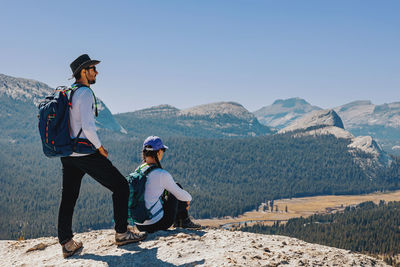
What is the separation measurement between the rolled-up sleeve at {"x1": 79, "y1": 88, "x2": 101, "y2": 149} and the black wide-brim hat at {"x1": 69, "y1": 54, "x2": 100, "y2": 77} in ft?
3.08

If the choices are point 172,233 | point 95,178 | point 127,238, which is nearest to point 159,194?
point 127,238

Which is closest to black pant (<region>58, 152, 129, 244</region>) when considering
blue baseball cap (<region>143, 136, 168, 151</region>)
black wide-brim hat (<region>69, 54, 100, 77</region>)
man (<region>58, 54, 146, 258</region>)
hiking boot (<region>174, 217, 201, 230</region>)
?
man (<region>58, 54, 146, 258</region>)

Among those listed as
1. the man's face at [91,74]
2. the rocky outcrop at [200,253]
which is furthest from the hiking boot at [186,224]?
the man's face at [91,74]

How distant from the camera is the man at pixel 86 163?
11.6m

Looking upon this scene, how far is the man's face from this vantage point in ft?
40.5

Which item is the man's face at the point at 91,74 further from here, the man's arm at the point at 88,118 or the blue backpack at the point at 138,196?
the blue backpack at the point at 138,196

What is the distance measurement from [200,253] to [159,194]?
2451 millimetres

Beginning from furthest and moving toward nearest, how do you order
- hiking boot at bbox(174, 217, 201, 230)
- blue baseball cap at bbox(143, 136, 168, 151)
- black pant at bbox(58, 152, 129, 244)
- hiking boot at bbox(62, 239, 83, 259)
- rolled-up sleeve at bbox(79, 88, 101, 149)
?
1. hiking boot at bbox(174, 217, 201, 230)
2. blue baseball cap at bbox(143, 136, 168, 151)
3. hiking boot at bbox(62, 239, 83, 259)
4. black pant at bbox(58, 152, 129, 244)
5. rolled-up sleeve at bbox(79, 88, 101, 149)

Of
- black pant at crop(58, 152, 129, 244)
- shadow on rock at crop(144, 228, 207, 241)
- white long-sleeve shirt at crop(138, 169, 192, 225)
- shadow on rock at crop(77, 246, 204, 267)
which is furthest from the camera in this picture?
shadow on rock at crop(144, 228, 207, 241)

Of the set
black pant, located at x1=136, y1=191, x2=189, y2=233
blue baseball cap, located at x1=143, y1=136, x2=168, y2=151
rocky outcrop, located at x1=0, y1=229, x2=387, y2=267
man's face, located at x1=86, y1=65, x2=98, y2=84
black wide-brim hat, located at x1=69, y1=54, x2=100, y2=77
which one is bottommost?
rocky outcrop, located at x1=0, y1=229, x2=387, y2=267

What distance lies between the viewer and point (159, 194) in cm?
1349

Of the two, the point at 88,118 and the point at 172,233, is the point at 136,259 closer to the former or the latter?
the point at 172,233

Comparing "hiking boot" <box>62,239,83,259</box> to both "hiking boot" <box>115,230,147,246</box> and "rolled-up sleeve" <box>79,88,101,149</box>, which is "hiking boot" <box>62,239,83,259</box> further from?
"rolled-up sleeve" <box>79,88,101,149</box>

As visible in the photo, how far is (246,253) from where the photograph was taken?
12805 millimetres
